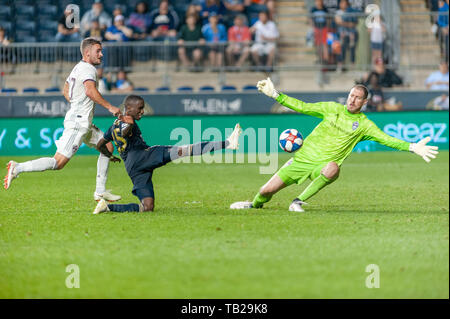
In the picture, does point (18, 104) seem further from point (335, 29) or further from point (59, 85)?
point (335, 29)

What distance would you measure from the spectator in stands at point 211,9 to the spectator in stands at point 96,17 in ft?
9.26

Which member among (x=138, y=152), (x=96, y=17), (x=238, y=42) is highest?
(x=96, y=17)

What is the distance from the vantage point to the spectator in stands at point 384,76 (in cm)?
2159

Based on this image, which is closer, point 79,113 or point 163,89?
point 79,113

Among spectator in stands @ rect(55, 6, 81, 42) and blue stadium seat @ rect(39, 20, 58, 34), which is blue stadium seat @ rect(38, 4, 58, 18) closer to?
blue stadium seat @ rect(39, 20, 58, 34)

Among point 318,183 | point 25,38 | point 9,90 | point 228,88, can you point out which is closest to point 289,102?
point 318,183

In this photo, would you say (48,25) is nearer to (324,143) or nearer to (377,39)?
(377,39)

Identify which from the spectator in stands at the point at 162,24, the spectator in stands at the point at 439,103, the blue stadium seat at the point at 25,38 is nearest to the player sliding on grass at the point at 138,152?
the spectator in stands at the point at 439,103

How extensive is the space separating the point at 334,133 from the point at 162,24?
535 inches

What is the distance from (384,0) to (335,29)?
2168 mm

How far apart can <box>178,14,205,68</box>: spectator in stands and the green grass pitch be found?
10034 millimetres

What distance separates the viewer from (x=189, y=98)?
20641 mm

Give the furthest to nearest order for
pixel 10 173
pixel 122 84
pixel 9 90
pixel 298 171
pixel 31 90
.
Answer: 1. pixel 122 84
2. pixel 31 90
3. pixel 9 90
4. pixel 298 171
5. pixel 10 173

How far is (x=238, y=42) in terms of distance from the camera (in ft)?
→ 73.5
